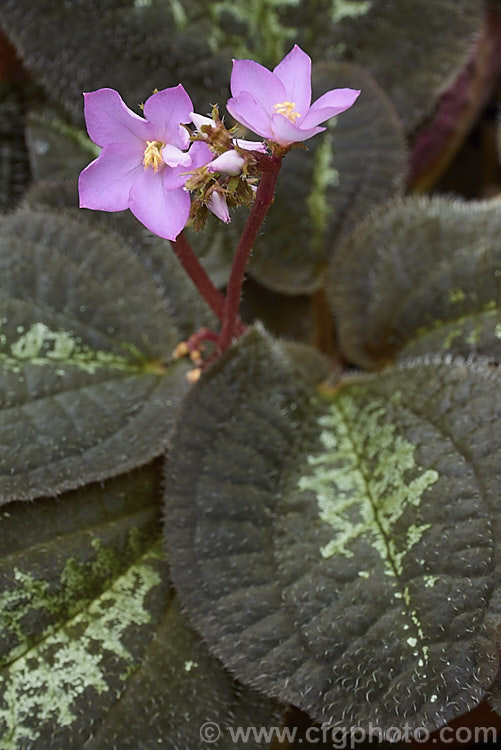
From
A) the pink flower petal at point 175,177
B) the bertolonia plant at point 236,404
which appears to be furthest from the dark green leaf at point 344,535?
the pink flower petal at point 175,177

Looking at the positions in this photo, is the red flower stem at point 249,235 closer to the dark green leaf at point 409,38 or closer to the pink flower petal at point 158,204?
the pink flower petal at point 158,204

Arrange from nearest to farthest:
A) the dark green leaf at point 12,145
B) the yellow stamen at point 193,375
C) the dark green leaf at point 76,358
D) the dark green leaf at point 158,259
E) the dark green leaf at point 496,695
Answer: the dark green leaf at point 496,695
the dark green leaf at point 76,358
the yellow stamen at point 193,375
the dark green leaf at point 158,259
the dark green leaf at point 12,145

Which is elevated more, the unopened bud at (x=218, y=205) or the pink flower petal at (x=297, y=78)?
the pink flower petal at (x=297, y=78)

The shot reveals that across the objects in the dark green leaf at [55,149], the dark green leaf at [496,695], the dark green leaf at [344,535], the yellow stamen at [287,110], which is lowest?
the dark green leaf at [496,695]

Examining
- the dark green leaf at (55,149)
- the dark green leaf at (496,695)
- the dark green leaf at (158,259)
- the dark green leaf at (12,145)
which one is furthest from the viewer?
the dark green leaf at (12,145)

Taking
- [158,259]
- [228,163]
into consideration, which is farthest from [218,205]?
[158,259]

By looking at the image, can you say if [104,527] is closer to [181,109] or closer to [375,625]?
[375,625]
